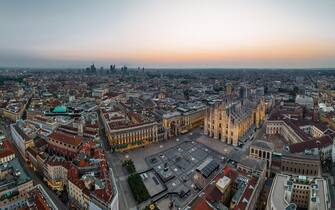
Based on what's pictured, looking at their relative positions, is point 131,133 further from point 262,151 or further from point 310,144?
point 310,144

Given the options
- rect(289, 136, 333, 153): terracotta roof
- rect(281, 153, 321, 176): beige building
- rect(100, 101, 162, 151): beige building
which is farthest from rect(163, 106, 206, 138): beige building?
rect(281, 153, 321, 176): beige building

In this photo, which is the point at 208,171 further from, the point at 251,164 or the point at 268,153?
the point at 268,153

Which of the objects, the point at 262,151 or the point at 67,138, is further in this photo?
the point at 67,138

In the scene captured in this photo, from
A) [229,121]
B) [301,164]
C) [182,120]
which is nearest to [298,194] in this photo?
[301,164]

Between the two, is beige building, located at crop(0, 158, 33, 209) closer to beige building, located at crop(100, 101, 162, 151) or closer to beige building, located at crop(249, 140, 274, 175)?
beige building, located at crop(100, 101, 162, 151)

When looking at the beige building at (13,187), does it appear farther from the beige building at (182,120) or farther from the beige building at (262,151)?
the beige building at (262,151)

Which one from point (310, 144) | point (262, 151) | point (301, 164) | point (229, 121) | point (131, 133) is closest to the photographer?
point (301, 164)
